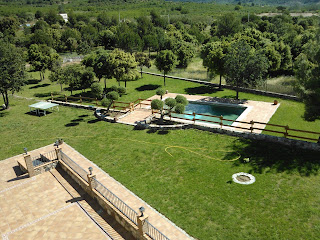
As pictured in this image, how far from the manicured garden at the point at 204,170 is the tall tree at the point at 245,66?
4.60 metres

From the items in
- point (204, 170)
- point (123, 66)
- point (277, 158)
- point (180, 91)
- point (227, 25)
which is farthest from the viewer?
point (227, 25)

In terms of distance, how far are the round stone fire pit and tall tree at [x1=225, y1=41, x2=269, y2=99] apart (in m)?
15.8

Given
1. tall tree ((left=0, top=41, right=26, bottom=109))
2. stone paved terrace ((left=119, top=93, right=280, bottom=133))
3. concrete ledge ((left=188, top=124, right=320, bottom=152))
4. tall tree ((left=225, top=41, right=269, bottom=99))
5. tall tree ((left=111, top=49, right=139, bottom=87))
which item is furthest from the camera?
tall tree ((left=111, top=49, right=139, bottom=87))

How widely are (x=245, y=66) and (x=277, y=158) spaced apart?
14224 mm

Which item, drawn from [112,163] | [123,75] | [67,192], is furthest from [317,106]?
[123,75]

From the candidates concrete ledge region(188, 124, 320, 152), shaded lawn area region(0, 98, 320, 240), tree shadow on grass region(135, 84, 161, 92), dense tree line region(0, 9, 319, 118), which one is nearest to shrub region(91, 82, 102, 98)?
dense tree line region(0, 9, 319, 118)

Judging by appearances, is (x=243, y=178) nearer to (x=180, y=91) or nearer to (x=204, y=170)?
(x=204, y=170)

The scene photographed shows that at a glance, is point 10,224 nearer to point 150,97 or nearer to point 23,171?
point 23,171

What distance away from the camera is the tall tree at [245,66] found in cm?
2867

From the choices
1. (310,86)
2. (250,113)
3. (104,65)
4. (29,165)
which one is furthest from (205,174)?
(104,65)

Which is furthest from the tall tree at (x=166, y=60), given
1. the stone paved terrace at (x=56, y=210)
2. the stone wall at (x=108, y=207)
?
the stone wall at (x=108, y=207)

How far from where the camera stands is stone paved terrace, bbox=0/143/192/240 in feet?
40.5

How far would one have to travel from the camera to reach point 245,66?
29.0 meters

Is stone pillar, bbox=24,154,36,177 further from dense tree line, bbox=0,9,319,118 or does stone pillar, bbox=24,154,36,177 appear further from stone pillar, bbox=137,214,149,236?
dense tree line, bbox=0,9,319,118
